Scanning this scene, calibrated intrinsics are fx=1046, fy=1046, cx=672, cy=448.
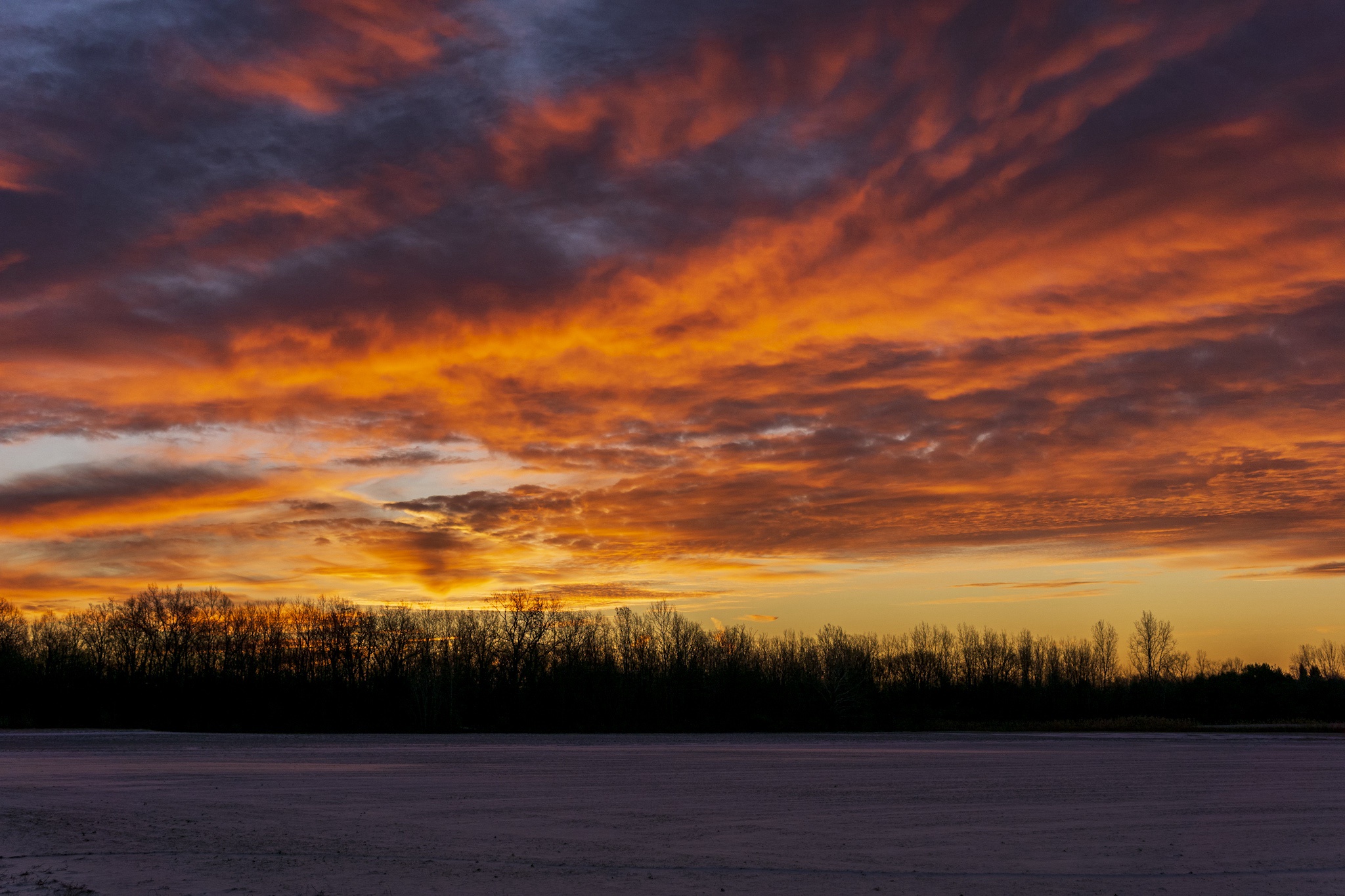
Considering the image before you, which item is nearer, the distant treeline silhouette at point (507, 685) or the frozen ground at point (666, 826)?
the frozen ground at point (666, 826)

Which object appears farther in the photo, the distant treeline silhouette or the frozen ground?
the distant treeline silhouette

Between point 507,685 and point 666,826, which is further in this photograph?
point 507,685

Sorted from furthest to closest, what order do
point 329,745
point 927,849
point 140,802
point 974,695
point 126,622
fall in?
1. point 974,695
2. point 126,622
3. point 329,745
4. point 140,802
5. point 927,849

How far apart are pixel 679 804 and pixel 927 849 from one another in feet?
29.7

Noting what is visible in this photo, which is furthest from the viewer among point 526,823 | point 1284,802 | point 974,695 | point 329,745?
point 974,695

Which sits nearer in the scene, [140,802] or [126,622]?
[140,802]

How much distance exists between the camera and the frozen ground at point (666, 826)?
16.0 metres

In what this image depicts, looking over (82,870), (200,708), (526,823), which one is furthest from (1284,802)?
(200,708)

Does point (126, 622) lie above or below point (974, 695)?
above

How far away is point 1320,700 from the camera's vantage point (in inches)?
5315

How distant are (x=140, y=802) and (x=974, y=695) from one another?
13006 centimetres

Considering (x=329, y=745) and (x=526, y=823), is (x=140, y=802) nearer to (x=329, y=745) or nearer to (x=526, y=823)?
(x=526, y=823)

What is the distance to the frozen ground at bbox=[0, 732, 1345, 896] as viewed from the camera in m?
16.0

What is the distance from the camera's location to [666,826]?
22438 millimetres
